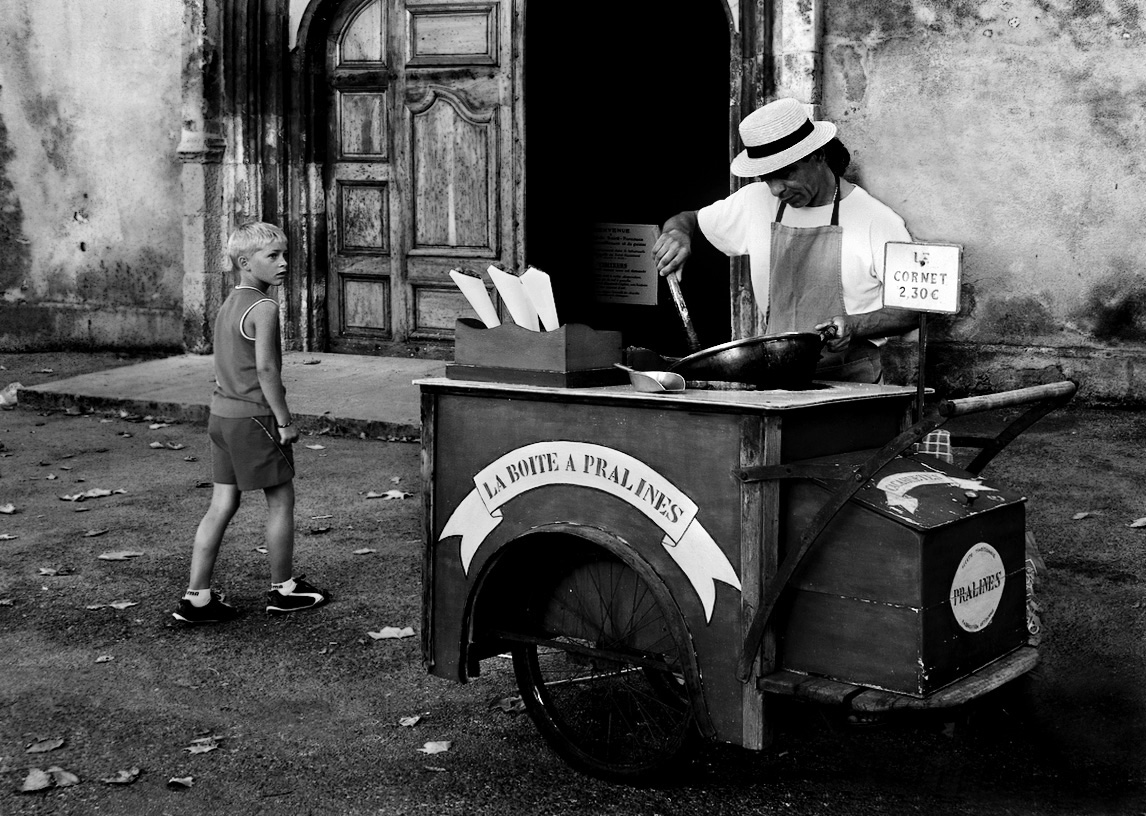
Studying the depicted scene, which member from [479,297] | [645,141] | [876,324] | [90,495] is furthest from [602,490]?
[645,141]

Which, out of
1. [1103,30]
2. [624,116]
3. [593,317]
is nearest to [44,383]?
[593,317]

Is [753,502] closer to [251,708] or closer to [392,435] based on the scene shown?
[251,708]

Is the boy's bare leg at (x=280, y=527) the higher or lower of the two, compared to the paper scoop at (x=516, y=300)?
lower

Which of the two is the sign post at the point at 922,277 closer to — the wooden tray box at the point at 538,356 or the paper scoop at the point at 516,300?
the wooden tray box at the point at 538,356

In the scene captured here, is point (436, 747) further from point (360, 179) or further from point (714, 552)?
point (360, 179)

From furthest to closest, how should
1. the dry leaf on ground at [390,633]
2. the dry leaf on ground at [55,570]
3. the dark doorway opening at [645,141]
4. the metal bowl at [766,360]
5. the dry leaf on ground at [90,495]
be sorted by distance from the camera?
the dark doorway opening at [645,141] → the dry leaf on ground at [90,495] → the dry leaf on ground at [55,570] → the dry leaf on ground at [390,633] → the metal bowl at [766,360]

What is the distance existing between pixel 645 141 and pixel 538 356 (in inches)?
392

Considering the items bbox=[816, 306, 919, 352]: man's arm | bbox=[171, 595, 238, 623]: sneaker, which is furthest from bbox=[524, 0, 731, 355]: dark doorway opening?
bbox=[816, 306, 919, 352]: man's arm

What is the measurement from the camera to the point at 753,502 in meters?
3.32

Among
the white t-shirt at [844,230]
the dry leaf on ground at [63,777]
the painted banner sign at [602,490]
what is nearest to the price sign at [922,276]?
the painted banner sign at [602,490]

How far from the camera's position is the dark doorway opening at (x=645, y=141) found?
12.0 metres

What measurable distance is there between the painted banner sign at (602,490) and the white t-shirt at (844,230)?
3.78 ft

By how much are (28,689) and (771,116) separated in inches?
117

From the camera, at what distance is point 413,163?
1108cm
